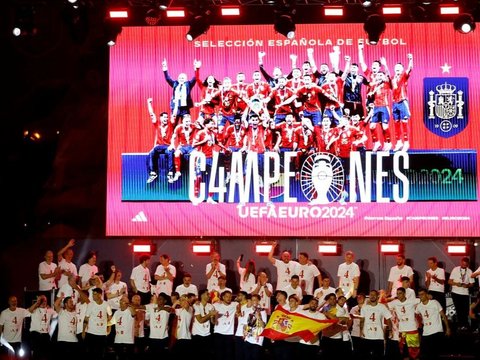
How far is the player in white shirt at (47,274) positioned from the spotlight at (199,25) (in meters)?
5.04

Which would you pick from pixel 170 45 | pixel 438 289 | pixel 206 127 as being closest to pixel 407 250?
pixel 438 289

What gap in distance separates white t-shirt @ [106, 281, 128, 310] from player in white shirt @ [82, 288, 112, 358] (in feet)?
2.95

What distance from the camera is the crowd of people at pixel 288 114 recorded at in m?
17.8

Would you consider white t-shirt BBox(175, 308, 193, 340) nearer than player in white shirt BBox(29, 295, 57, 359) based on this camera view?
Yes

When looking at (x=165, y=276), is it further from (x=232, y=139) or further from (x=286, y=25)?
(x=286, y=25)

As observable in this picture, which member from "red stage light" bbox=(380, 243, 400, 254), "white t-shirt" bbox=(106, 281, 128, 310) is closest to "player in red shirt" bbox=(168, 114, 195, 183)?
"white t-shirt" bbox=(106, 281, 128, 310)

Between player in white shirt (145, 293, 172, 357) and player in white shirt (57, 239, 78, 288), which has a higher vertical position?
player in white shirt (57, 239, 78, 288)

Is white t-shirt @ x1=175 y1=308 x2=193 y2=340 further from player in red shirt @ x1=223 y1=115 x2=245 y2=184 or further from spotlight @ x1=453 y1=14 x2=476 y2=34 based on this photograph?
spotlight @ x1=453 y1=14 x2=476 y2=34

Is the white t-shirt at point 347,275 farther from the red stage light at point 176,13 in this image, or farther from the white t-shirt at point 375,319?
the red stage light at point 176,13

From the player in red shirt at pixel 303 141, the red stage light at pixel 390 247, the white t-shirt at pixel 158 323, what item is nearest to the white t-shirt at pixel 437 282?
the red stage light at pixel 390 247

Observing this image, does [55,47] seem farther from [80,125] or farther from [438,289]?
[438,289]

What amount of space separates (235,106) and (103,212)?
364cm

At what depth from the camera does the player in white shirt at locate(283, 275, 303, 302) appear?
54.2ft

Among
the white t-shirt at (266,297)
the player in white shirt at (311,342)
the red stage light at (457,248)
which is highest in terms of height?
the red stage light at (457,248)
